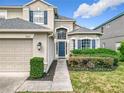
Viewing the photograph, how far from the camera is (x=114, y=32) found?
3288cm

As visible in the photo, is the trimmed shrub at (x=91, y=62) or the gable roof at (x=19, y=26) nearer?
the gable roof at (x=19, y=26)

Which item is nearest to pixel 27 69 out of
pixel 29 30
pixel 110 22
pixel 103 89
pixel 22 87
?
pixel 29 30

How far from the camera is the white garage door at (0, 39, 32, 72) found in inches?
559

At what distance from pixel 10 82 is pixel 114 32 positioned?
25118 millimetres

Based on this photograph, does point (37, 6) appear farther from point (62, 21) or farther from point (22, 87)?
point (22, 87)

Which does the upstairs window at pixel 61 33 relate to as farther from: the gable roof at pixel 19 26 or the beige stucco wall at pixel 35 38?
the beige stucco wall at pixel 35 38

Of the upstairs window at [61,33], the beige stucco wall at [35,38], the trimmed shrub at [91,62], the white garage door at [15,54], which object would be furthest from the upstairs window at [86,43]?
the white garage door at [15,54]

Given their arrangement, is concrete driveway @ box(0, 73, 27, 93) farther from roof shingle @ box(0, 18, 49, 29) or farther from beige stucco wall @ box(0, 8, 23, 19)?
beige stucco wall @ box(0, 8, 23, 19)

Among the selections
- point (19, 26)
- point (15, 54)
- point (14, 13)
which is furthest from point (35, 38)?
point (14, 13)

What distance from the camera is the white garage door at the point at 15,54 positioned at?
14195 millimetres

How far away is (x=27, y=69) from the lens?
1431 centimetres

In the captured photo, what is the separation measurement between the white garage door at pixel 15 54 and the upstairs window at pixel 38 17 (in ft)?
31.8

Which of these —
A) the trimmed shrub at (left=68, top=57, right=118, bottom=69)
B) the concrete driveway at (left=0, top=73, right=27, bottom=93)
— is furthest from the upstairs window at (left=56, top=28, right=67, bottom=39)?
the concrete driveway at (left=0, top=73, right=27, bottom=93)

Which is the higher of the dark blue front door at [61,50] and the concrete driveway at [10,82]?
the dark blue front door at [61,50]
